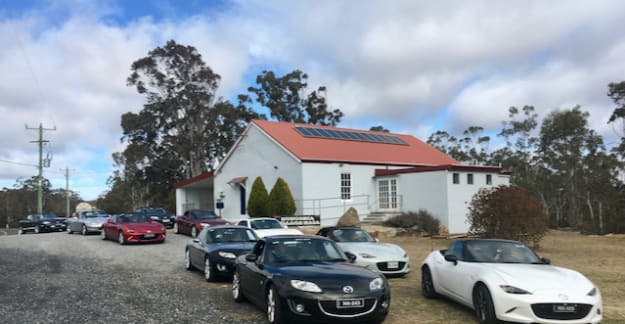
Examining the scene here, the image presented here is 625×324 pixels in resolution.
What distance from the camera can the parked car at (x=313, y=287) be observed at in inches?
274

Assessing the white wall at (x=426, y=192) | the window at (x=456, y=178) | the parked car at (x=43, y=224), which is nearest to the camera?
the white wall at (x=426, y=192)

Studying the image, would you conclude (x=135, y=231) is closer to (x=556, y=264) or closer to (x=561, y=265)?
(x=556, y=264)

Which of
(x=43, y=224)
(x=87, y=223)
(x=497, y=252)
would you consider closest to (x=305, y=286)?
(x=497, y=252)

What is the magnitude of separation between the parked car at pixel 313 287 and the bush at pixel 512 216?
10.8 m

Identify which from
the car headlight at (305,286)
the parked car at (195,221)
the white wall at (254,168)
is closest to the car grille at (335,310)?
the car headlight at (305,286)

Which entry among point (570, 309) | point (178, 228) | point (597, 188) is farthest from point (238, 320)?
point (597, 188)

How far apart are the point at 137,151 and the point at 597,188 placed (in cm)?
4293

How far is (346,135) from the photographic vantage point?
35.8m

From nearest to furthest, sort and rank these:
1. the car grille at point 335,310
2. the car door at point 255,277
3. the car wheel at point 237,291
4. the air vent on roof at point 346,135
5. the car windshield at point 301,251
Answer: the car grille at point 335,310 → the car door at point 255,277 → the car windshield at point 301,251 → the car wheel at point 237,291 → the air vent on roof at point 346,135

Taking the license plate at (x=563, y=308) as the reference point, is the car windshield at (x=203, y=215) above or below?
above

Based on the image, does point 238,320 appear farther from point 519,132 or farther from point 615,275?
point 519,132

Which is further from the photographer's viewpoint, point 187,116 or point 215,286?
point 187,116

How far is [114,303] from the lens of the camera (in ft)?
30.1

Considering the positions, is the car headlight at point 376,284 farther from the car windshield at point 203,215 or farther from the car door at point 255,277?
the car windshield at point 203,215
